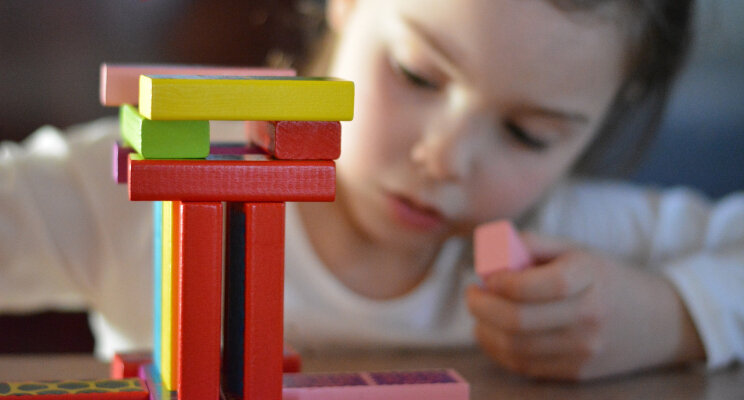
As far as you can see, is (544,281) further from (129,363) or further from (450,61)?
(129,363)

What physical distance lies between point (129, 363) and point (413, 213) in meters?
0.31

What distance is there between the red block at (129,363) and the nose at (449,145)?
280 mm

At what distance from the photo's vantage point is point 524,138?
0.73m

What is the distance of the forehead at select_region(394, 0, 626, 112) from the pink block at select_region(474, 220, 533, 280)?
0.12m

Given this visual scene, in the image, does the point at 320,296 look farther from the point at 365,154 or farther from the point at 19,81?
the point at 19,81

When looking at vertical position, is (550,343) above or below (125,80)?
below

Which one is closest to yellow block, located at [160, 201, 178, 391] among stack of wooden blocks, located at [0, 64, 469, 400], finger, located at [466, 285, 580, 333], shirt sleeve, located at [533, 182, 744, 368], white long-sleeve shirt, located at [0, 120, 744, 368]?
stack of wooden blocks, located at [0, 64, 469, 400]

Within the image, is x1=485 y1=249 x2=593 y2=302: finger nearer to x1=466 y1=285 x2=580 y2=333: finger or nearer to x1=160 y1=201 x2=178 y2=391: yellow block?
x1=466 y1=285 x2=580 y2=333: finger

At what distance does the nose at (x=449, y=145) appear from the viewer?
69 cm

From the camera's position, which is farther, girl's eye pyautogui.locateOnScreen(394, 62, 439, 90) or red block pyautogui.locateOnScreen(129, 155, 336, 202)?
girl's eye pyautogui.locateOnScreen(394, 62, 439, 90)

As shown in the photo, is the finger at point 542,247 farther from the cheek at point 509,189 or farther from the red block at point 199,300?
the red block at point 199,300

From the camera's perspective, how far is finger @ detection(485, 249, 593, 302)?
25.5 inches

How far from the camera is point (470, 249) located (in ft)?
3.12

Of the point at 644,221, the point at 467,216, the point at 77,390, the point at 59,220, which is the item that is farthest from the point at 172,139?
the point at 644,221
